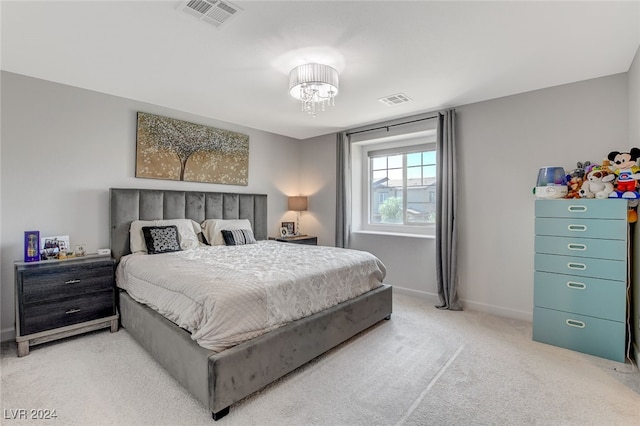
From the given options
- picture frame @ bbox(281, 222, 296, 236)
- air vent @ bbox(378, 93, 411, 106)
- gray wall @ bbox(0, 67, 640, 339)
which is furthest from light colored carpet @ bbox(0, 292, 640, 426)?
picture frame @ bbox(281, 222, 296, 236)

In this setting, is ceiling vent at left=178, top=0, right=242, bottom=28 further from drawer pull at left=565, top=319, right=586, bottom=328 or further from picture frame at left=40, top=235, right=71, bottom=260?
drawer pull at left=565, top=319, right=586, bottom=328

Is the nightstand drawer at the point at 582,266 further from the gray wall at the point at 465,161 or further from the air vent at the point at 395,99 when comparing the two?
the air vent at the point at 395,99

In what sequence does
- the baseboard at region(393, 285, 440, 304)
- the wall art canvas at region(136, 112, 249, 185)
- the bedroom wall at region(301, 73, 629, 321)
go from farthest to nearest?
the baseboard at region(393, 285, 440, 304) < the wall art canvas at region(136, 112, 249, 185) < the bedroom wall at region(301, 73, 629, 321)

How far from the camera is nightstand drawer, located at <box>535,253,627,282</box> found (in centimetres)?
238

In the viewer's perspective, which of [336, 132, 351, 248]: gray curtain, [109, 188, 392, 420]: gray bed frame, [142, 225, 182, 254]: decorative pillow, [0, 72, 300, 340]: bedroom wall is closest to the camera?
[109, 188, 392, 420]: gray bed frame

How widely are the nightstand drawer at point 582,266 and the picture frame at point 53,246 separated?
178 inches

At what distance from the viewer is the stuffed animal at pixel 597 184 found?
2.43 meters

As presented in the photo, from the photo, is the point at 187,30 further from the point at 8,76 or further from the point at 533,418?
the point at 533,418

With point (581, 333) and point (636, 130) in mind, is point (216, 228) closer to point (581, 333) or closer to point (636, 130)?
point (581, 333)

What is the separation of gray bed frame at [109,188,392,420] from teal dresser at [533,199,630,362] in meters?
1.45

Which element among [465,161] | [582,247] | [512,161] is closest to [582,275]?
[582,247]

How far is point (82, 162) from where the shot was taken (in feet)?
10.4

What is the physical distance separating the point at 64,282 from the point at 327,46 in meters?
3.01

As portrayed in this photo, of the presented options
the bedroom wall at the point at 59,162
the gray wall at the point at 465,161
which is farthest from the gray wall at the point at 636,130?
the bedroom wall at the point at 59,162
